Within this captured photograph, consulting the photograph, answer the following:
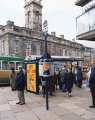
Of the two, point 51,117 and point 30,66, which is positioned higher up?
point 30,66

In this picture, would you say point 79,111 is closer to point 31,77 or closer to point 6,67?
point 31,77

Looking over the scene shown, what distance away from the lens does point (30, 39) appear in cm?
5525

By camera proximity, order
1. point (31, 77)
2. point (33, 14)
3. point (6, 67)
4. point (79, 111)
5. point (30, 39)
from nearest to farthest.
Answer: point (79, 111) → point (31, 77) → point (6, 67) → point (30, 39) → point (33, 14)

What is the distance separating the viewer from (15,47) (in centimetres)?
5047

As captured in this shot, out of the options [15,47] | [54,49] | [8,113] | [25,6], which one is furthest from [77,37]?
[25,6]

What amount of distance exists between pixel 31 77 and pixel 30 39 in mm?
37461

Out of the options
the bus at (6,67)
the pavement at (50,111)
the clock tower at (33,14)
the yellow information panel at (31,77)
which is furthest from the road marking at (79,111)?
the clock tower at (33,14)

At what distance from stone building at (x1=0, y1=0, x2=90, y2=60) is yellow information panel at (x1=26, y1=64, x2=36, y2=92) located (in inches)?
1214

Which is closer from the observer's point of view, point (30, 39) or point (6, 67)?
point (6, 67)

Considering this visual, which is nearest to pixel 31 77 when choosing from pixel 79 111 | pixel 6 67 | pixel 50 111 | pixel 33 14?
pixel 50 111

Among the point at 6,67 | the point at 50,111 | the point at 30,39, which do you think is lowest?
the point at 50,111

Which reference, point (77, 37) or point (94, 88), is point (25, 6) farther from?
point (94, 88)

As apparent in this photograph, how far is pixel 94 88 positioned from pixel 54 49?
169 ft

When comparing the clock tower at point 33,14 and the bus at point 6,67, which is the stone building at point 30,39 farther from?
the bus at point 6,67
